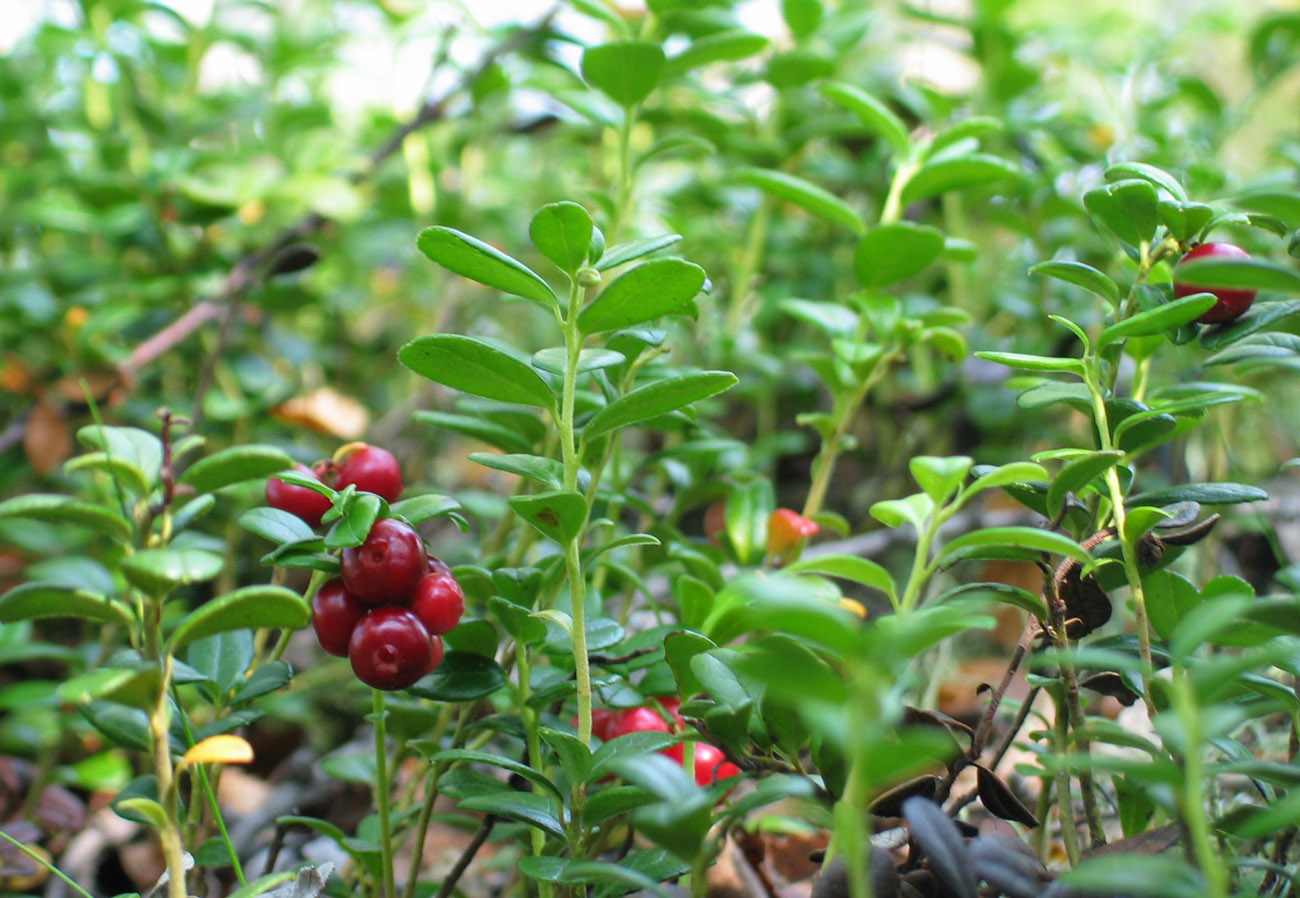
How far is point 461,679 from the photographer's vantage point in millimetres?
850

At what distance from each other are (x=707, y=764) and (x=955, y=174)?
0.77 metres

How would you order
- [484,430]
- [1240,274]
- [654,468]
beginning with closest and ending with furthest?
[1240,274], [484,430], [654,468]

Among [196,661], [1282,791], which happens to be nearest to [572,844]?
[196,661]

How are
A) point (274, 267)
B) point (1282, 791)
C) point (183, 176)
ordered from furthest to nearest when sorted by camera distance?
point (183, 176) < point (274, 267) < point (1282, 791)

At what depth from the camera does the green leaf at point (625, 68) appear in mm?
1170

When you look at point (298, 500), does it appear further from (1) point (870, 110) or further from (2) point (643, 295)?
(1) point (870, 110)

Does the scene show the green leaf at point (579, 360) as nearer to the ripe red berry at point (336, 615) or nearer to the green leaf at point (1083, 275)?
the ripe red berry at point (336, 615)

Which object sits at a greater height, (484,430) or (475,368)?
(475,368)

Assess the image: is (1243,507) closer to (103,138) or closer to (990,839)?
(990,839)

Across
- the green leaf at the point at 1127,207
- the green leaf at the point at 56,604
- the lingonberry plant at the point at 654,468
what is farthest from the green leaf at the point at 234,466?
the green leaf at the point at 1127,207

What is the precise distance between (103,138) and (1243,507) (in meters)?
2.05

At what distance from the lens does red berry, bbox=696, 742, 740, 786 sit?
36.2 inches

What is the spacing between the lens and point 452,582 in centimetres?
80

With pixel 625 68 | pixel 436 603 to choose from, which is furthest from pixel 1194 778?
pixel 625 68
